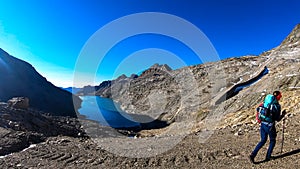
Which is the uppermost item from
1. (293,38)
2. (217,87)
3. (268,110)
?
(293,38)

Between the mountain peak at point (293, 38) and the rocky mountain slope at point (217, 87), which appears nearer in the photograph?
the rocky mountain slope at point (217, 87)

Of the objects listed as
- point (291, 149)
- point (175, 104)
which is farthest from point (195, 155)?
point (175, 104)

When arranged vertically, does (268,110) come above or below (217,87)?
below

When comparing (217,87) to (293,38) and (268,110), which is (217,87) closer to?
(293,38)

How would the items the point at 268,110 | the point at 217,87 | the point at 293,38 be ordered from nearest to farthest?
the point at 268,110, the point at 217,87, the point at 293,38

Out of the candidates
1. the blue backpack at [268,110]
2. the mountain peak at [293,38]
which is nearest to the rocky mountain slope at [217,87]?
the mountain peak at [293,38]

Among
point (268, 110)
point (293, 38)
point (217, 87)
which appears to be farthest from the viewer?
point (293, 38)

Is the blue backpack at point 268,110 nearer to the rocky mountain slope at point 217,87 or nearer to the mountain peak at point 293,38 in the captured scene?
the rocky mountain slope at point 217,87

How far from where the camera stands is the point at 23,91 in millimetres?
81375

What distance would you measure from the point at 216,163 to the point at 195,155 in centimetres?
164

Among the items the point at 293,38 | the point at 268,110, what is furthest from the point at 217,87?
the point at 268,110

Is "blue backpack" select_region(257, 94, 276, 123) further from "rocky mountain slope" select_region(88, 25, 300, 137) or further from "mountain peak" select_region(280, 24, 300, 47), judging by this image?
"mountain peak" select_region(280, 24, 300, 47)

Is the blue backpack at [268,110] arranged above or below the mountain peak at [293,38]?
below

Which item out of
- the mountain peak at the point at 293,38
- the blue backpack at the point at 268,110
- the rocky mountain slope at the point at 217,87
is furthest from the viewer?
the mountain peak at the point at 293,38
